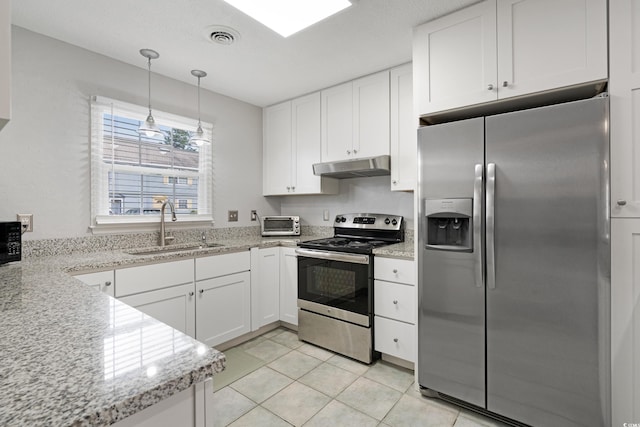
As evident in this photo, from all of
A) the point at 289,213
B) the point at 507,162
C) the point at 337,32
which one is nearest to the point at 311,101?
the point at 337,32

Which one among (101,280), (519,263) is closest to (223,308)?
(101,280)

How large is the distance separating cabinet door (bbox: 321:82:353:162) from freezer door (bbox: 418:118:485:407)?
1.04m

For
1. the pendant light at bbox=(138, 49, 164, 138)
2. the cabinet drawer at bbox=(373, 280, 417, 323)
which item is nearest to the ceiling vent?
the pendant light at bbox=(138, 49, 164, 138)

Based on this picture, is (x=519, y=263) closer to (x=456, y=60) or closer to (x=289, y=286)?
(x=456, y=60)

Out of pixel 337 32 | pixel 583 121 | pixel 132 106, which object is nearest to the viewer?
pixel 583 121

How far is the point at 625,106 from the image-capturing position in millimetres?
1416

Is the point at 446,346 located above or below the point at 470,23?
below

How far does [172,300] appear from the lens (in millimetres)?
2207

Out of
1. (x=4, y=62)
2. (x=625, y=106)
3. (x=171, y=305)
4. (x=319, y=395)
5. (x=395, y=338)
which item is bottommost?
(x=319, y=395)

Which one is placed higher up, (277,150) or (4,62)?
(277,150)

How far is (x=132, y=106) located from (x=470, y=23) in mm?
2507

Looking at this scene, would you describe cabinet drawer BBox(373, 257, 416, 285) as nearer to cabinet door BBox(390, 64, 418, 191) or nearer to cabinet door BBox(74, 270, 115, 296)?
cabinet door BBox(390, 64, 418, 191)

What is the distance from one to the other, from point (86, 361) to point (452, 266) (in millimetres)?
1710

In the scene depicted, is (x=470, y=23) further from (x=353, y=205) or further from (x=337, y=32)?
(x=353, y=205)
